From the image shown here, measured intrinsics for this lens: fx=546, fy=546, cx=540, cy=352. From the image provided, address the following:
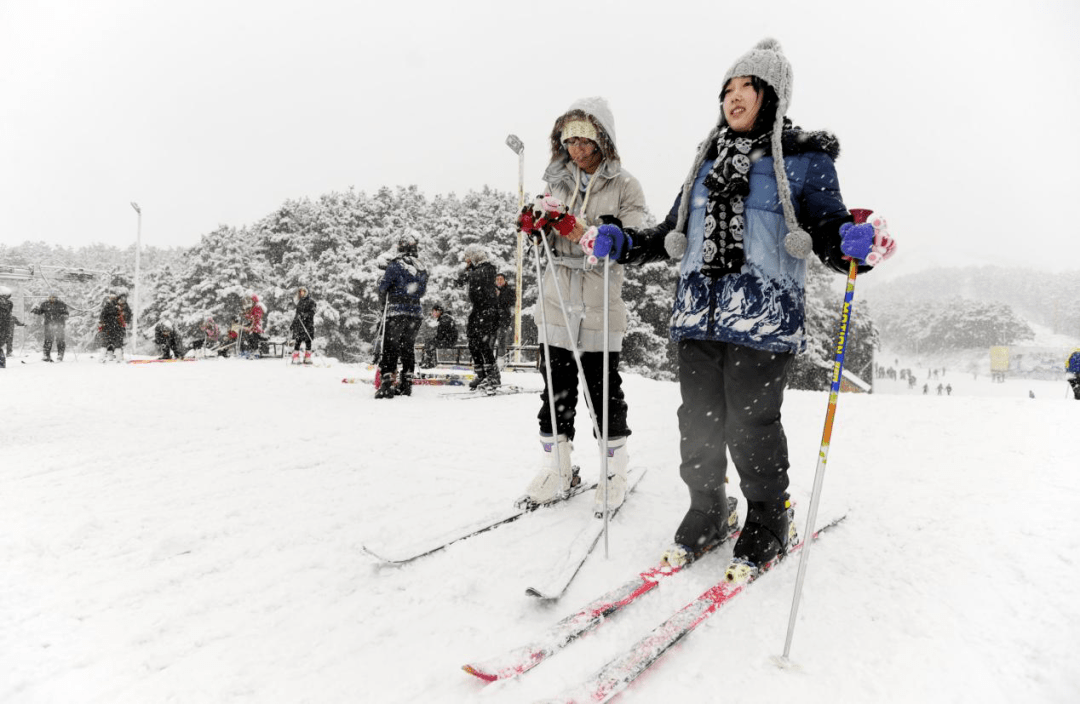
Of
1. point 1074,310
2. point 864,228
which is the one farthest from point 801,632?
point 1074,310

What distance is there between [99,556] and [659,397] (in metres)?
7.13

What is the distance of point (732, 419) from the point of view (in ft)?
7.06

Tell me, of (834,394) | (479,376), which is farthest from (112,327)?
(834,394)

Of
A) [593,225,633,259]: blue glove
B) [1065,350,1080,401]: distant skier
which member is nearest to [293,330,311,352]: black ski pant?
[593,225,633,259]: blue glove

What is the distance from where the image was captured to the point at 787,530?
2.18m

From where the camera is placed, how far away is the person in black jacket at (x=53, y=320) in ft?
44.8

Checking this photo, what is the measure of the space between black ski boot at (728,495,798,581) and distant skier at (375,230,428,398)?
18.6 ft

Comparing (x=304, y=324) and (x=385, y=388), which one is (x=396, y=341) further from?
(x=304, y=324)

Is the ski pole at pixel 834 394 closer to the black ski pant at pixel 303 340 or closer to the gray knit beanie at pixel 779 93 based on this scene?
the gray knit beanie at pixel 779 93

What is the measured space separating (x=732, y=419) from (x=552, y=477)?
1.11m

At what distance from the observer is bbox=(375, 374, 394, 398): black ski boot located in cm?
741

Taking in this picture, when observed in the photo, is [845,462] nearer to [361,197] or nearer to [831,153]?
[831,153]

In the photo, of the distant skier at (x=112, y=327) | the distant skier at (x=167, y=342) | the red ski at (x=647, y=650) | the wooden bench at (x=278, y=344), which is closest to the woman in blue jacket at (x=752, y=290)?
the red ski at (x=647, y=650)

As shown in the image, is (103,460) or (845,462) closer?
(103,460)
